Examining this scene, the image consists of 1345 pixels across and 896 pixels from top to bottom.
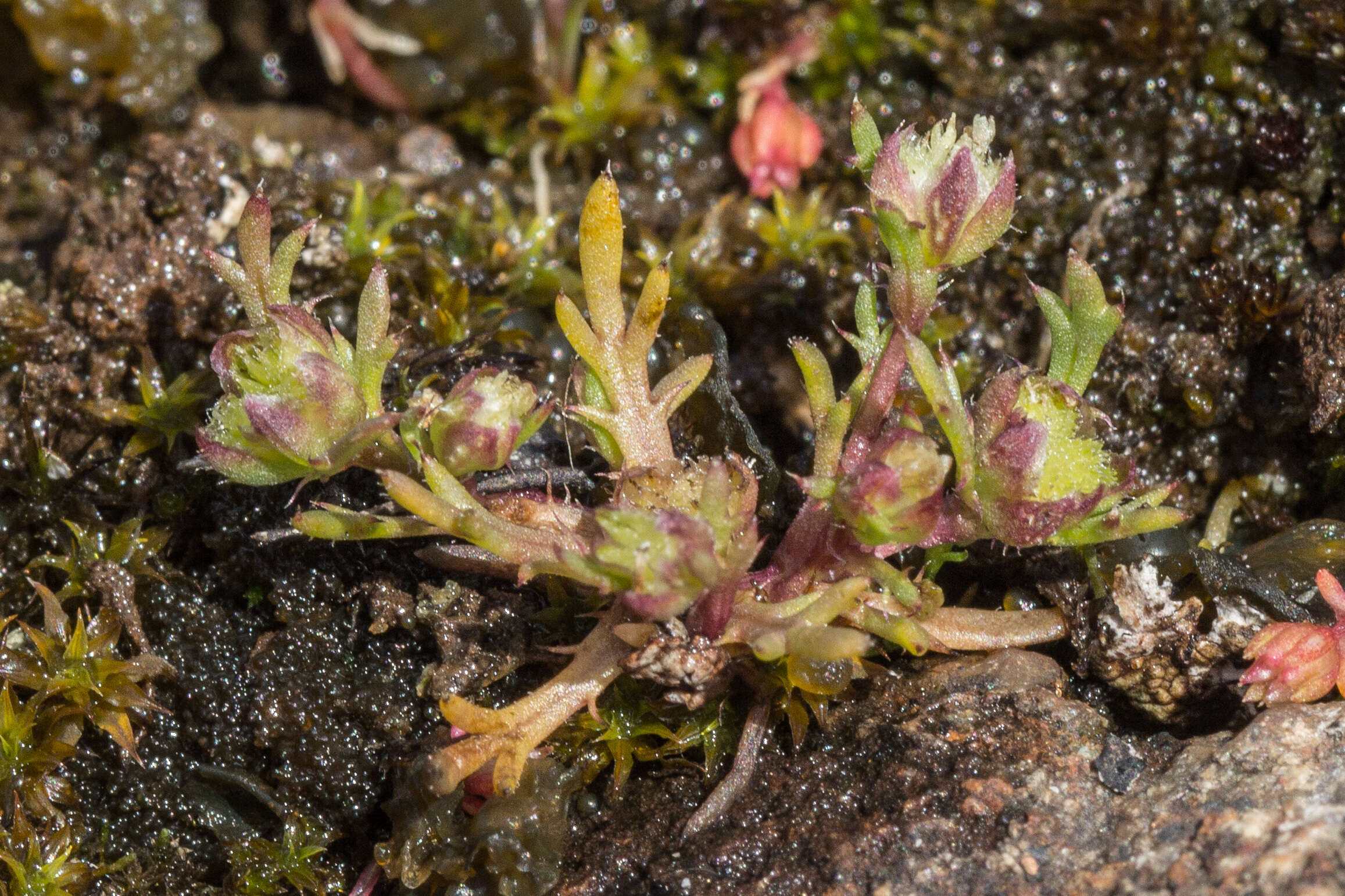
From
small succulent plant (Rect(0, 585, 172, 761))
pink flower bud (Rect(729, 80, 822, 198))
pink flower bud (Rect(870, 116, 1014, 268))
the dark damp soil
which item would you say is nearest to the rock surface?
the dark damp soil

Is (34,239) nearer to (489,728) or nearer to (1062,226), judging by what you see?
(489,728)

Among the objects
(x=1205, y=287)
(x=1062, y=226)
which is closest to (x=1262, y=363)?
(x=1205, y=287)

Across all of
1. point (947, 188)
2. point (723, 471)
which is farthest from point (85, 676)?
point (947, 188)

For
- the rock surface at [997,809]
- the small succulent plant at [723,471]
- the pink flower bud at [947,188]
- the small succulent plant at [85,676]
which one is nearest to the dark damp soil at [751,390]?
the rock surface at [997,809]

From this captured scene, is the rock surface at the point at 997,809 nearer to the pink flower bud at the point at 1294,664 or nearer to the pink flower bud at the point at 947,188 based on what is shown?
the pink flower bud at the point at 1294,664

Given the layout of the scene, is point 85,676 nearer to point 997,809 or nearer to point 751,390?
point 751,390

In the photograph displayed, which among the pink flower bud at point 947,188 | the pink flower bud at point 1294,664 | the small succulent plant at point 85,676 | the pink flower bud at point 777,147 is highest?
the pink flower bud at point 947,188
